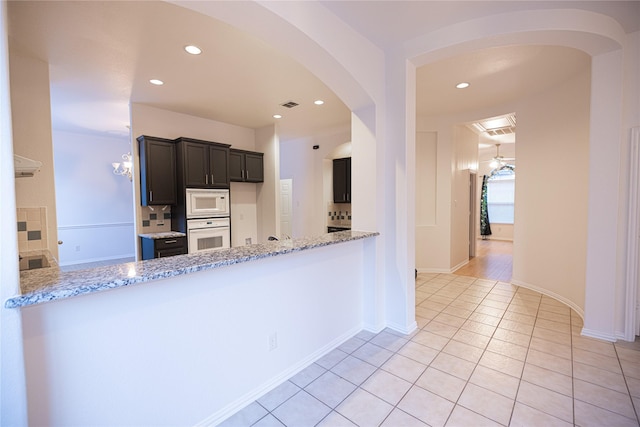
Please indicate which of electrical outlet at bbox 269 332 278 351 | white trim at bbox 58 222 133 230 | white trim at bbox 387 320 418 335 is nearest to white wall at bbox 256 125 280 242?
white trim at bbox 387 320 418 335

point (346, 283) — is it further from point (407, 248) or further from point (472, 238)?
point (472, 238)

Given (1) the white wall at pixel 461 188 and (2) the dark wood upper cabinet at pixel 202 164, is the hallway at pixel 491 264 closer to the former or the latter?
(1) the white wall at pixel 461 188

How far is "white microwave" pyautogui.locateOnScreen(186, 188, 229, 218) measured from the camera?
4224 mm

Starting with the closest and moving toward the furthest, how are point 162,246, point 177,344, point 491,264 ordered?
point 177,344
point 162,246
point 491,264

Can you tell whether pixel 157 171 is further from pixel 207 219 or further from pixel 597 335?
pixel 597 335

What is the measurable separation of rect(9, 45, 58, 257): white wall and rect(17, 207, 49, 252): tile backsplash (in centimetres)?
4

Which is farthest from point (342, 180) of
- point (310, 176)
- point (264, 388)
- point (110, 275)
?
point (110, 275)

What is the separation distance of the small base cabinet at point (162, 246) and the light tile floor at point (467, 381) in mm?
2819

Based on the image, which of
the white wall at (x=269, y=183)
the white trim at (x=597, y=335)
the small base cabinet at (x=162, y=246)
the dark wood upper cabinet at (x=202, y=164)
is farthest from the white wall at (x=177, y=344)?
the white wall at (x=269, y=183)

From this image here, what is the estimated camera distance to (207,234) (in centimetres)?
443

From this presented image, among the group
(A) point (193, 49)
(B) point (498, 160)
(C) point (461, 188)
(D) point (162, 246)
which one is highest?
(A) point (193, 49)

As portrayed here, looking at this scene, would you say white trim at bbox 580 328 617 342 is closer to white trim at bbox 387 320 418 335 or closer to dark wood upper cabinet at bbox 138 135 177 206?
white trim at bbox 387 320 418 335

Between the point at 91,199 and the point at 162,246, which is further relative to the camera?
the point at 91,199

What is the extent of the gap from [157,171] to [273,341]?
332cm
